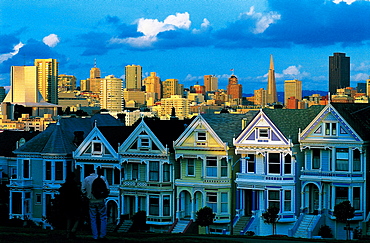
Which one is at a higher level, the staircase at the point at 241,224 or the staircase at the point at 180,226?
the staircase at the point at 241,224

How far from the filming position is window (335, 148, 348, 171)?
49.5m

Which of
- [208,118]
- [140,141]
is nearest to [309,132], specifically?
[208,118]

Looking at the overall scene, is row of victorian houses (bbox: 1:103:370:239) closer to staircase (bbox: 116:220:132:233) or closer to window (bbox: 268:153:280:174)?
window (bbox: 268:153:280:174)

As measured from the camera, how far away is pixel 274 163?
5131cm

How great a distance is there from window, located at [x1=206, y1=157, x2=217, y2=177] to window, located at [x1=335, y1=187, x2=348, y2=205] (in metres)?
7.58

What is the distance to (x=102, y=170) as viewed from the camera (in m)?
58.1

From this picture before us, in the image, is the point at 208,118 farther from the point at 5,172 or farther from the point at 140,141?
the point at 5,172

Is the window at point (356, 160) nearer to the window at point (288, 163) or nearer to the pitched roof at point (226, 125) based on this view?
the window at point (288, 163)

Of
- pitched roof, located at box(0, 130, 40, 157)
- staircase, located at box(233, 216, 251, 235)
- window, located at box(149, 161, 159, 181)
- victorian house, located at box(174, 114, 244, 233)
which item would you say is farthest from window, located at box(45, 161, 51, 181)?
staircase, located at box(233, 216, 251, 235)

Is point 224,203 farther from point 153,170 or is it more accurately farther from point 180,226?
point 153,170

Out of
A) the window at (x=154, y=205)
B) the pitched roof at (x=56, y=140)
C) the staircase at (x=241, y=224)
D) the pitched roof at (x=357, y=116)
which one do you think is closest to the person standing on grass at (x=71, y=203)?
the staircase at (x=241, y=224)

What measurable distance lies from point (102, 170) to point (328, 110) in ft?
52.5

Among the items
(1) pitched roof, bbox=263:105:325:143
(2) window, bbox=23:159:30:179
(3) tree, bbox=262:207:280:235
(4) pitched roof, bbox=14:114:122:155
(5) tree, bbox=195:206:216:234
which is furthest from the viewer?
(2) window, bbox=23:159:30:179

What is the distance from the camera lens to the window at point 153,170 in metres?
55.4
